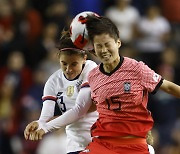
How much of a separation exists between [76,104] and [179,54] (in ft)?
21.0

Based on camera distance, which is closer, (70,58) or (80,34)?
(80,34)

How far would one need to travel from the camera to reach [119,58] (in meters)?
4.87

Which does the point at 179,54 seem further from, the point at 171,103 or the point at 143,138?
the point at 143,138

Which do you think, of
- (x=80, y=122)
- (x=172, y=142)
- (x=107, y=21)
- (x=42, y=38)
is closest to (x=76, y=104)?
(x=80, y=122)

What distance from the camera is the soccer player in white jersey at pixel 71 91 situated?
5102 mm

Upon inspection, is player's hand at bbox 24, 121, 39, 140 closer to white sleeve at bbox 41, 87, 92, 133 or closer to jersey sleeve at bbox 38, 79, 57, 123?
white sleeve at bbox 41, 87, 92, 133

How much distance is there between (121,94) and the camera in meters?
4.80

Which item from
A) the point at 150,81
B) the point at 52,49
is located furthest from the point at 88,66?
the point at 52,49

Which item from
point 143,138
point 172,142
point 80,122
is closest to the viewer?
point 143,138

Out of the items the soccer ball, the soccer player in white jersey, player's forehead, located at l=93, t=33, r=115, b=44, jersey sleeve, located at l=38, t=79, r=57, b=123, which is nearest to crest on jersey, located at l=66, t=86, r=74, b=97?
the soccer player in white jersey

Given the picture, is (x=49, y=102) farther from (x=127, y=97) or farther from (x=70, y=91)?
(x=127, y=97)

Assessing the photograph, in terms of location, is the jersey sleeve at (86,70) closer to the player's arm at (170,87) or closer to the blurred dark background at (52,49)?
the player's arm at (170,87)

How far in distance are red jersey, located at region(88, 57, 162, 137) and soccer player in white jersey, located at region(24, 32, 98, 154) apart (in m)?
0.24

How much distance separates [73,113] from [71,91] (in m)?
0.25
